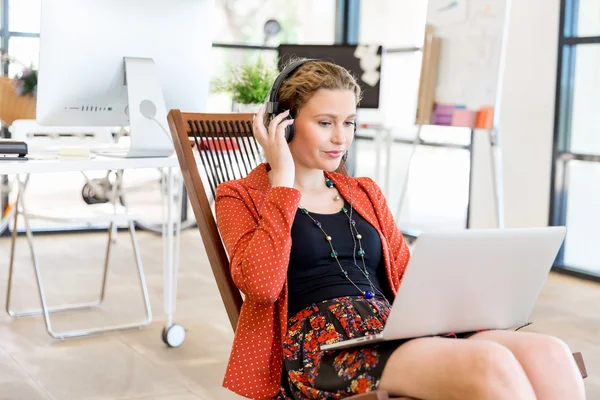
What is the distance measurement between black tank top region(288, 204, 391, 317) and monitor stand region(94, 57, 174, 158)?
1.22 m

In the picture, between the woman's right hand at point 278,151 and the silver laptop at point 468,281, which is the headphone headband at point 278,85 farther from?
Answer: the silver laptop at point 468,281

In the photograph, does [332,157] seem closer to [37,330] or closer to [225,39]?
[37,330]

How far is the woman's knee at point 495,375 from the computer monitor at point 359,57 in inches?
145

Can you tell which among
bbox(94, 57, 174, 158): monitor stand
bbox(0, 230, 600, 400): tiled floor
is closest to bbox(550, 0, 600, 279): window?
bbox(0, 230, 600, 400): tiled floor

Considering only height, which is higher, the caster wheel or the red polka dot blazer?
the red polka dot blazer

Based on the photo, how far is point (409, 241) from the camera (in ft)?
19.8

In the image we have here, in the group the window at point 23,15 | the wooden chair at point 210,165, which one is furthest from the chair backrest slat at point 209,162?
the window at point 23,15

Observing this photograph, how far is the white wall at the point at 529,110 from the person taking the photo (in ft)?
16.5

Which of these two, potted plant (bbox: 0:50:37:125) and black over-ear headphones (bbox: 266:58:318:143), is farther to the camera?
potted plant (bbox: 0:50:37:125)

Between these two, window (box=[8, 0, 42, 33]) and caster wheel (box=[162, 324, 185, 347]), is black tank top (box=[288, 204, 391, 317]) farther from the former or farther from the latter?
window (box=[8, 0, 42, 33])

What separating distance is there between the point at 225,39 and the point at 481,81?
8.49 feet

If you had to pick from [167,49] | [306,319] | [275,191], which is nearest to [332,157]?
[275,191]

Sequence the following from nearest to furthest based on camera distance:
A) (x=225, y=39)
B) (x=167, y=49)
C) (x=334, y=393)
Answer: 1. (x=334, y=393)
2. (x=167, y=49)
3. (x=225, y=39)

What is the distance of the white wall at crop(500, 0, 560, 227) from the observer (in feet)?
16.5
